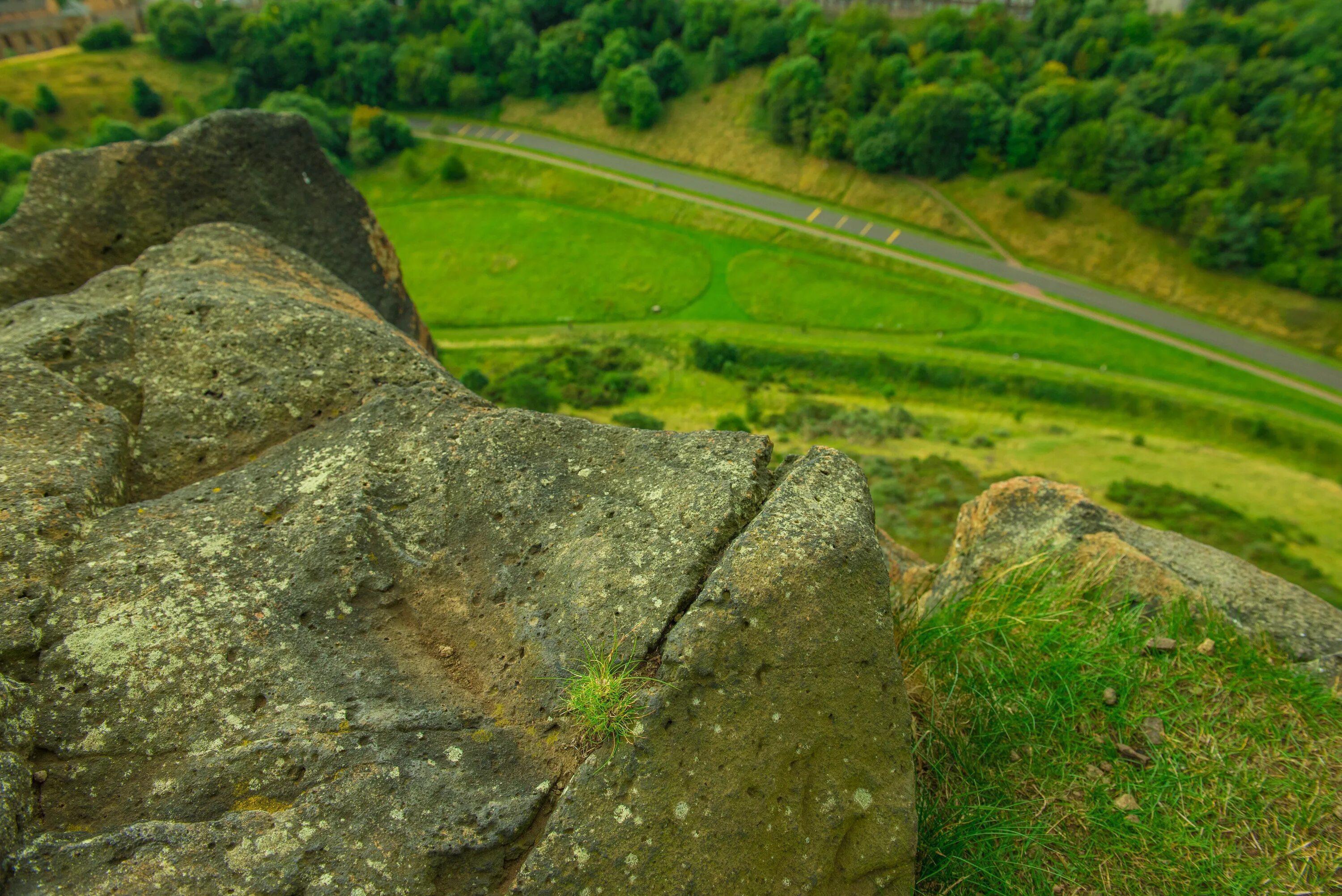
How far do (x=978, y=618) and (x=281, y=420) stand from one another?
9.28 metres

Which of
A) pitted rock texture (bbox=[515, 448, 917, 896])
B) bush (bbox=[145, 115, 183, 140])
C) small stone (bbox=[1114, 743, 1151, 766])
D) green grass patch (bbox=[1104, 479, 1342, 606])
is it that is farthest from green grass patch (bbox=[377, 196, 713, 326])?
pitted rock texture (bbox=[515, 448, 917, 896])

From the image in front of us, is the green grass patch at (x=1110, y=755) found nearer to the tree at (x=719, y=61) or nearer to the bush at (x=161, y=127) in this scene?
the bush at (x=161, y=127)

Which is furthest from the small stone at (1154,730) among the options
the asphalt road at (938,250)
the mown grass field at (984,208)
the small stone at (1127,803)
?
the mown grass field at (984,208)

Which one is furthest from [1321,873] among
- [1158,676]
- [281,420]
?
[281,420]

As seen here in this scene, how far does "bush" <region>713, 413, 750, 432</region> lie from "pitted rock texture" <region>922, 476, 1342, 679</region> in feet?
128

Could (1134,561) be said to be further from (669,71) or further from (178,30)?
(178,30)

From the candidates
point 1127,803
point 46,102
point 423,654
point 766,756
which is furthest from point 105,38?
point 1127,803

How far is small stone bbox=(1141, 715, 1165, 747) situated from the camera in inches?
360

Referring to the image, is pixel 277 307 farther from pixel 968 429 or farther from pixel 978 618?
pixel 968 429

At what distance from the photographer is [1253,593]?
38.4 ft

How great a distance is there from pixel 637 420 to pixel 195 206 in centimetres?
3754

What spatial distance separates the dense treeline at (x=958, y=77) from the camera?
66688 millimetres

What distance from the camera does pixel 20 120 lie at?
88.6m

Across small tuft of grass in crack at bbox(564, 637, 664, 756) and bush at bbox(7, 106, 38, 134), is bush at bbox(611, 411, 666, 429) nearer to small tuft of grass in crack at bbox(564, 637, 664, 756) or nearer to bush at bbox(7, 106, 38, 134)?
small tuft of grass in crack at bbox(564, 637, 664, 756)
